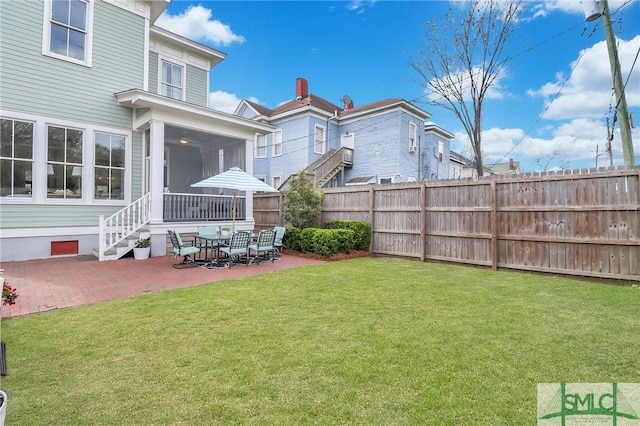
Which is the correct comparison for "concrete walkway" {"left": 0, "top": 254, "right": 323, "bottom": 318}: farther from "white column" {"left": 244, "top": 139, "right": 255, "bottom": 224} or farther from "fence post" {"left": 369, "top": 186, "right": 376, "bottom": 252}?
"white column" {"left": 244, "top": 139, "right": 255, "bottom": 224}

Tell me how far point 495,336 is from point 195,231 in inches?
359

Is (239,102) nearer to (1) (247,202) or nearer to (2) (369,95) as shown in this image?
(2) (369,95)

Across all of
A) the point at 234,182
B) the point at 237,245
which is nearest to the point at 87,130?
the point at 234,182

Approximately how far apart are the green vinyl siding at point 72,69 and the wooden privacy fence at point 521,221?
28.1 feet

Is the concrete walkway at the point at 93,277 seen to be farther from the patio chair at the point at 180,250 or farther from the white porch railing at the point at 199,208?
the white porch railing at the point at 199,208

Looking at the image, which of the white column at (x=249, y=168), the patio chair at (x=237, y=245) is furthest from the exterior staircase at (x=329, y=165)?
the patio chair at (x=237, y=245)

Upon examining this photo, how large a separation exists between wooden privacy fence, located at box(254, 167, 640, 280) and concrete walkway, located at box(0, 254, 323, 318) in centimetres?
318

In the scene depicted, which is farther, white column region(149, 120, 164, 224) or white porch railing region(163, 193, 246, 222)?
white porch railing region(163, 193, 246, 222)

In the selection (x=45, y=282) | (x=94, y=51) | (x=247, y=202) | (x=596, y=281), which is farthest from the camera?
(x=247, y=202)

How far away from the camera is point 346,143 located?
21.4 m

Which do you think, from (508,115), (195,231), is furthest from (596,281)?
(195,231)

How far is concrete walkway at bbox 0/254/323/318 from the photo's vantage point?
516cm

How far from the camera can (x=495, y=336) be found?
144 inches

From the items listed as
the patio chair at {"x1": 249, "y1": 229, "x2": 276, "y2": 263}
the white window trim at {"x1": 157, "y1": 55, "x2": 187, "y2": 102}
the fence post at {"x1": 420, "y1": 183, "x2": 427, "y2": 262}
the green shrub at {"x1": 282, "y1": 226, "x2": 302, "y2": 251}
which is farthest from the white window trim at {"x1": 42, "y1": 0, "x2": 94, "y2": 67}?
the fence post at {"x1": 420, "y1": 183, "x2": 427, "y2": 262}
